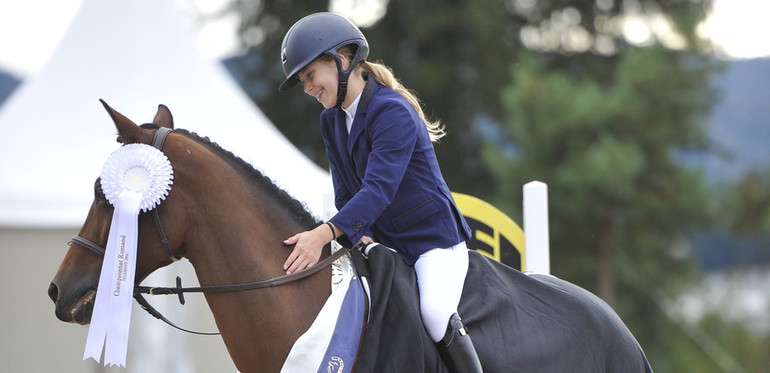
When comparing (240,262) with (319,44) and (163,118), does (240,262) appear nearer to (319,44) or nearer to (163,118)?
(163,118)

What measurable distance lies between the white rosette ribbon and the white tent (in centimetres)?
221

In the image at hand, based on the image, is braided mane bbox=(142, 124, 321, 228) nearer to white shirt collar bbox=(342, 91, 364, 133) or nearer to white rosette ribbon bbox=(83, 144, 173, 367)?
white rosette ribbon bbox=(83, 144, 173, 367)

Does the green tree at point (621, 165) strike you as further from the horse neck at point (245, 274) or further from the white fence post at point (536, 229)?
the horse neck at point (245, 274)

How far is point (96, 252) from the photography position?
9.12 ft

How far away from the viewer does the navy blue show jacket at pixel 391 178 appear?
2.85 m

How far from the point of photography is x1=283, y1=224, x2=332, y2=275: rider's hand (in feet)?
9.34

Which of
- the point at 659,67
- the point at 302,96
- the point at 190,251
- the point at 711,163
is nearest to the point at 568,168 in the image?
the point at 659,67

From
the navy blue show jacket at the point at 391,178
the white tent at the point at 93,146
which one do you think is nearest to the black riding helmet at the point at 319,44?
the navy blue show jacket at the point at 391,178

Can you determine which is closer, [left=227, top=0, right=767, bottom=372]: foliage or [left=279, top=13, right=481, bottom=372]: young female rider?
[left=279, top=13, right=481, bottom=372]: young female rider

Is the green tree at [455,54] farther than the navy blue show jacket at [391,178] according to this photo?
Yes

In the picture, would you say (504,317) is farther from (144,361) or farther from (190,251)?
(144,361)

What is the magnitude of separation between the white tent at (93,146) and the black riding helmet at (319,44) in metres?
2.05

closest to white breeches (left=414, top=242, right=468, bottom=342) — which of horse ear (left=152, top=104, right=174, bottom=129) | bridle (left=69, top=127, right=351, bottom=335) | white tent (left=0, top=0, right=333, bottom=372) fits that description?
bridle (left=69, top=127, right=351, bottom=335)

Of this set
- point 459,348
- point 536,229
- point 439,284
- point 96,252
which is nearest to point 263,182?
point 96,252
